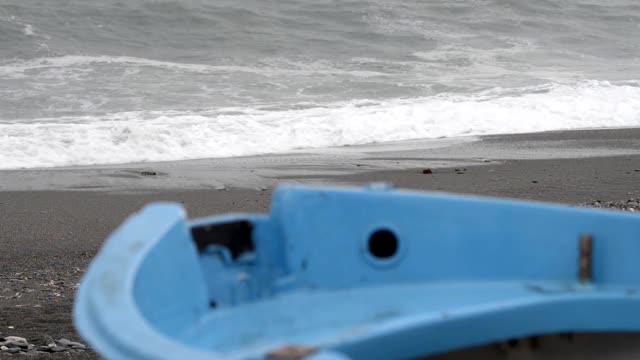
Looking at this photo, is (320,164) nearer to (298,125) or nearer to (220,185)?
(220,185)

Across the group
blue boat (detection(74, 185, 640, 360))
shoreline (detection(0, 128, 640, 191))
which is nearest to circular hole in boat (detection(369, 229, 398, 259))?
blue boat (detection(74, 185, 640, 360))

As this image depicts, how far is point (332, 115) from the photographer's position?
43.8 ft

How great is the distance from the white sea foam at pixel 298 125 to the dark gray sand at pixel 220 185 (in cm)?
74

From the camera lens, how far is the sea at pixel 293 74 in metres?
12.2

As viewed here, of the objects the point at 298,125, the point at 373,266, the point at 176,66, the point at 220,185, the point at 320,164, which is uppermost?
the point at 176,66

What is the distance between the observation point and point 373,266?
A: 2.96 meters

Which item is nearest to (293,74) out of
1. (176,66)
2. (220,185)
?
(176,66)

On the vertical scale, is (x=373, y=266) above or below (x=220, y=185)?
below

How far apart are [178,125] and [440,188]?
16.1ft

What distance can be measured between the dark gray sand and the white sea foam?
0.74 metres

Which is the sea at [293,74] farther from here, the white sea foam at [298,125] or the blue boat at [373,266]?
the blue boat at [373,266]

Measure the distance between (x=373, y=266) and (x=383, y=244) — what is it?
81 mm

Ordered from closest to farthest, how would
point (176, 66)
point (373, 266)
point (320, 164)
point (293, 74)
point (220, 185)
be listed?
point (373, 266), point (220, 185), point (320, 164), point (293, 74), point (176, 66)

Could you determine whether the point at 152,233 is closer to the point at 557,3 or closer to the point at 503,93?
the point at 503,93
